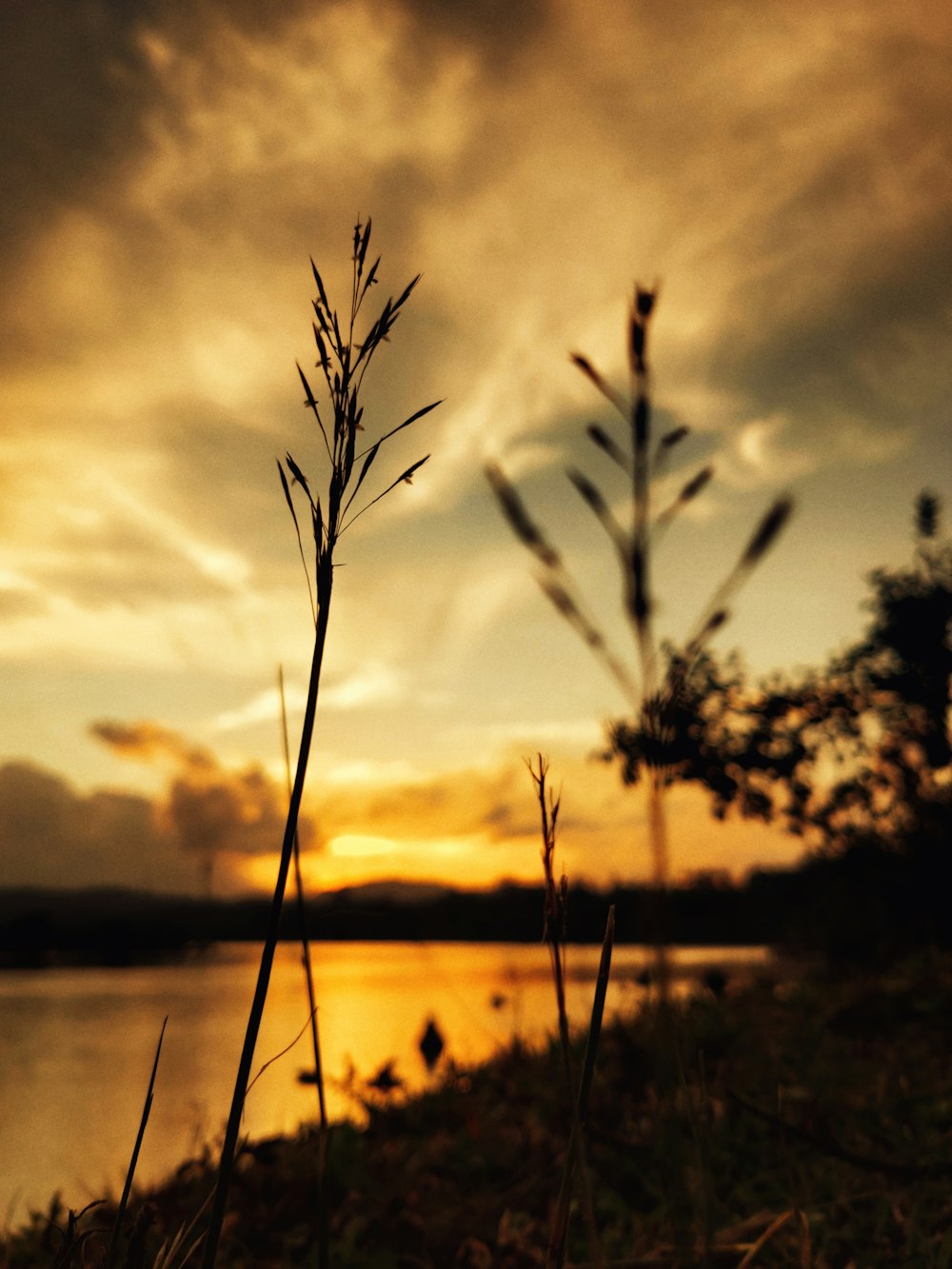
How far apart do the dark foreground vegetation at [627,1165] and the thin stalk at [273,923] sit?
1.23 metres

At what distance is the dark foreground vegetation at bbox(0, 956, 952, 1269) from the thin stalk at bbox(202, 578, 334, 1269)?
1.23 metres

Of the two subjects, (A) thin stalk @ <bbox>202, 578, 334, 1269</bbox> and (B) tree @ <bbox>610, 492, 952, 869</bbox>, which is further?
(B) tree @ <bbox>610, 492, 952, 869</bbox>

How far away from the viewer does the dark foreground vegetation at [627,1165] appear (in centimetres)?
280

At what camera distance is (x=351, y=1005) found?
18.2m

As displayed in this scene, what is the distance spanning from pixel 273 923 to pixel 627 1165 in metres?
3.00

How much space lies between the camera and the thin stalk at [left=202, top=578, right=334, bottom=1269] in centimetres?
94

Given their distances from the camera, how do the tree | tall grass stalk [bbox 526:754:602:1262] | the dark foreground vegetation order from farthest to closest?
the tree
the dark foreground vegetation
tall grass stalk [bbox 526:754:602:1262]

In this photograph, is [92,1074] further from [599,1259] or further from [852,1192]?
[599,1259]

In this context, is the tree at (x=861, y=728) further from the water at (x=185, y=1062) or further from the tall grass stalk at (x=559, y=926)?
the tall grass stalk at (x=559, y=926)

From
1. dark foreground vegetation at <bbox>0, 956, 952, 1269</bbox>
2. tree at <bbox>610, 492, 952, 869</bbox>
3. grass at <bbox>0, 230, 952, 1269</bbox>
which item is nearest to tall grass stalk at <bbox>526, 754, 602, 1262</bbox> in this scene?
grass at <bbox>0, 230, 952, 1269</bbox>

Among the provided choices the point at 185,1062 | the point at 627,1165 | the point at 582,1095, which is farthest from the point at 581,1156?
the point at 185,1062

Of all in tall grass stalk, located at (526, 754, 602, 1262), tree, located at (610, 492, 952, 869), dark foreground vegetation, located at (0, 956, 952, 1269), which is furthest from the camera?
tree, located at (610, 492, 952, 869)

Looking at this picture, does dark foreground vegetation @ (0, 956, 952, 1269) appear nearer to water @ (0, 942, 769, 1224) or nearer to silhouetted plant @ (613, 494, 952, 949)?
water @ (0, 942, 769, 1224)

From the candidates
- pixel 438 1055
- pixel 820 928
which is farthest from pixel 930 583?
pixel 438 1055
